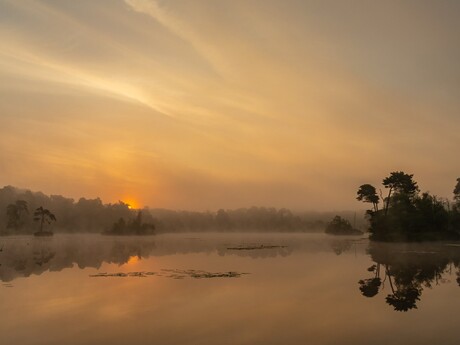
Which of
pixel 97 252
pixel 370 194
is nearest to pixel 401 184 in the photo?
pixel 370 194

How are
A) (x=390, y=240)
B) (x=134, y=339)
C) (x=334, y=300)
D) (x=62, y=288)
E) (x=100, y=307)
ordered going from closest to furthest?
(x=134, y=339) → (x=100, y=307) → (x=334, y=300) → (x=62, y=288) → (x=390, y=240)

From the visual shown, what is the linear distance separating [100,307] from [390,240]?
80.1 meters

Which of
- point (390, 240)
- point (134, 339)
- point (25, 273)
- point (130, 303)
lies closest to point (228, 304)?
point (130, 303)

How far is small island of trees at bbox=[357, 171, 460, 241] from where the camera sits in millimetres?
86875

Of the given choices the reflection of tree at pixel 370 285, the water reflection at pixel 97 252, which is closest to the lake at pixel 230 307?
the reflection of tree at pixel 370 285

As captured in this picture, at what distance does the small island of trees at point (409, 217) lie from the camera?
8688 cm

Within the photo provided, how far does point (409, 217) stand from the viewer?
85750 mm

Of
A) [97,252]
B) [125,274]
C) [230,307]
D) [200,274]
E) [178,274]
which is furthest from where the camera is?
[97,252]

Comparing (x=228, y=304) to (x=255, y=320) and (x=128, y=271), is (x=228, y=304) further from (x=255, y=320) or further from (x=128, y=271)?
(x=128, y=271)

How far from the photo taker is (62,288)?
27.0 metres

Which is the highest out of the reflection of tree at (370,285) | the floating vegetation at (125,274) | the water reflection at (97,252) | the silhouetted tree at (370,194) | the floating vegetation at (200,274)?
the silhouetted tree at (370,194)

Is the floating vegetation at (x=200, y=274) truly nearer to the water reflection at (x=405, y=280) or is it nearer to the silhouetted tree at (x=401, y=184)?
the water reflection at (x=405, y=280)

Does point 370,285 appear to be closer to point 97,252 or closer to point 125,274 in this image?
point 125,274

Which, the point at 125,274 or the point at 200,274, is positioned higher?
the point at 200,274
